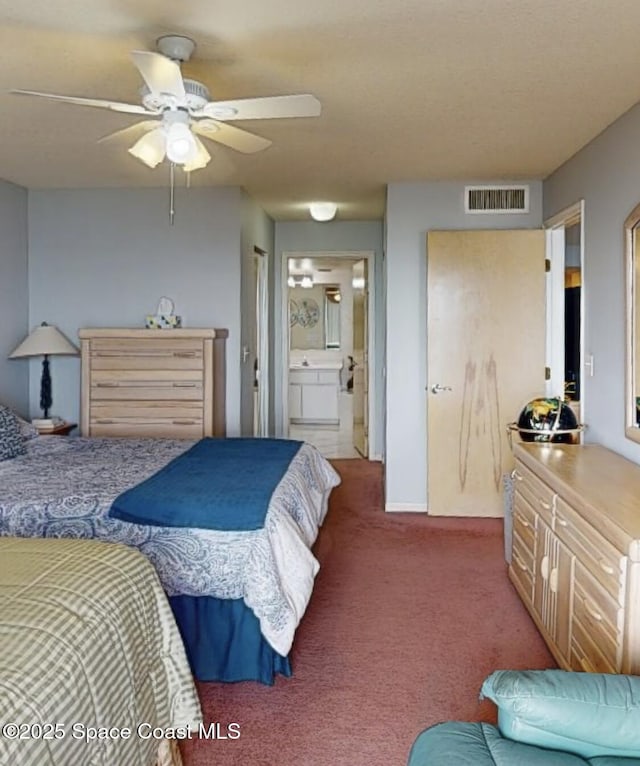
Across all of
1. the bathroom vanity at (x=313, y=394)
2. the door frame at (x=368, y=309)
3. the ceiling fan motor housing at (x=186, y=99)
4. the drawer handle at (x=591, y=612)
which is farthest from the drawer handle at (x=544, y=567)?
the bathroom vanity at (x=313, y=394)

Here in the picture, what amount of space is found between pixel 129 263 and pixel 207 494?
9.90 feet

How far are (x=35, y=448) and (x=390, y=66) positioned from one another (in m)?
2.70

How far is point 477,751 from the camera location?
140cm

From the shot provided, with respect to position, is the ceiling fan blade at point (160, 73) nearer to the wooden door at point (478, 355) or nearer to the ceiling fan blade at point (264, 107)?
the ceiling fan blade at point (264, 107)

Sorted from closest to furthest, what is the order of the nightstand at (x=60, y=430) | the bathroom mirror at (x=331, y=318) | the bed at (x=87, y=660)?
the bed at (x=87, y=660) < the nightstand at (x=60, y=430) < the bathroom mirror at (x=331, y=318)

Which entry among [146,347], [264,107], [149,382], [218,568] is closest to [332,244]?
[146,347]

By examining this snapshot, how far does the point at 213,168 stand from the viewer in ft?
14.7

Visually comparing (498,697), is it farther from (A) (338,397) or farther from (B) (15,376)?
(A) (338,397)

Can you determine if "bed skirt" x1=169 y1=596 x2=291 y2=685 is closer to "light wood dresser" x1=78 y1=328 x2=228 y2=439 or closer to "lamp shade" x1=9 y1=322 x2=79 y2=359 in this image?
"light wood dresser" x1=78 y1=328 x2=228 y2=439

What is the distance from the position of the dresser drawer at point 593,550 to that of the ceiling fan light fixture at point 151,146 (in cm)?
212

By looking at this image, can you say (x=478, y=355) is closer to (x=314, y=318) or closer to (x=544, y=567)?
(x=544, y=567)

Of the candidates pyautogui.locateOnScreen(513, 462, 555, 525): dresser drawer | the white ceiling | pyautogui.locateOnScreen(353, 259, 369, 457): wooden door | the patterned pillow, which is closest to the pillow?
the patterned pillow

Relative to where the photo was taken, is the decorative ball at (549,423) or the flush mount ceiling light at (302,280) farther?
the flush mount ceiling light at (302,280)

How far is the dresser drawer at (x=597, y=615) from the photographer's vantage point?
2.03 meters
